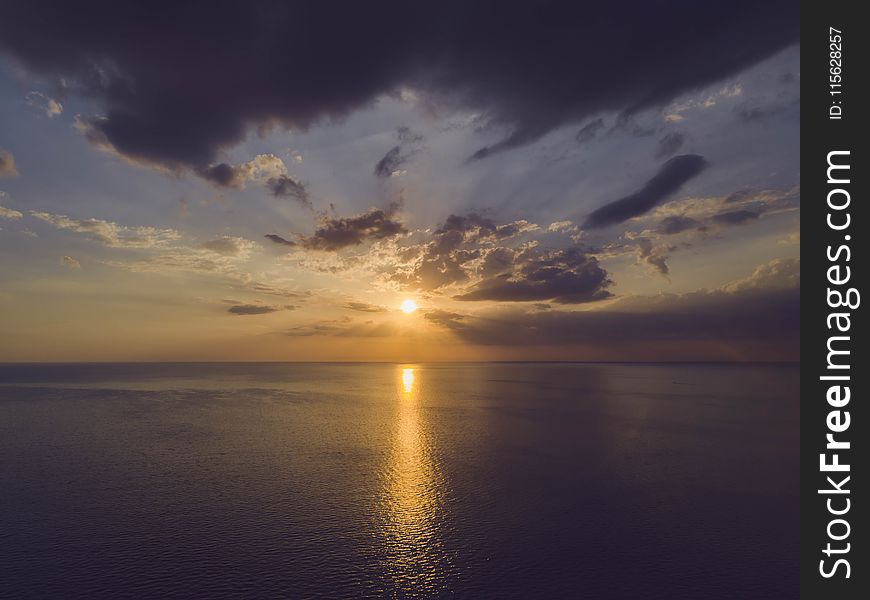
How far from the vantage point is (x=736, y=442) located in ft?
351

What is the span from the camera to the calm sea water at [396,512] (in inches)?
1781

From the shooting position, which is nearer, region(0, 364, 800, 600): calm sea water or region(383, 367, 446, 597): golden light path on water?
region(0, 364, 800, 600): calm sea water

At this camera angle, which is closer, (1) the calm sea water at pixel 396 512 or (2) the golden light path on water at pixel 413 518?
(1) the calm sea water at pixel 396 512

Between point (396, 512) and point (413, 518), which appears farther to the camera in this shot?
point (396, 512)

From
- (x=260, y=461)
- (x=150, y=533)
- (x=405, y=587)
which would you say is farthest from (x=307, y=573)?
(x=260, y=461)

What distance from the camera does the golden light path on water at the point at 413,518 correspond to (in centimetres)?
4588

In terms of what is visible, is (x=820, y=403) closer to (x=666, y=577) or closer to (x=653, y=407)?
(x=666, y=577)

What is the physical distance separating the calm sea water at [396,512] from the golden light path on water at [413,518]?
1.03ft

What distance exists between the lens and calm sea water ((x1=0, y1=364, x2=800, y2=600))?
45.2m

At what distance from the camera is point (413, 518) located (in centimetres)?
6128

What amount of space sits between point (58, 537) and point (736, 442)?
12928 centimetres

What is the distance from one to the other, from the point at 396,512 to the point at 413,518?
328 cm

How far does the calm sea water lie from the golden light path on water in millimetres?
313

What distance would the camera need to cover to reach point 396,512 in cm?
6338
